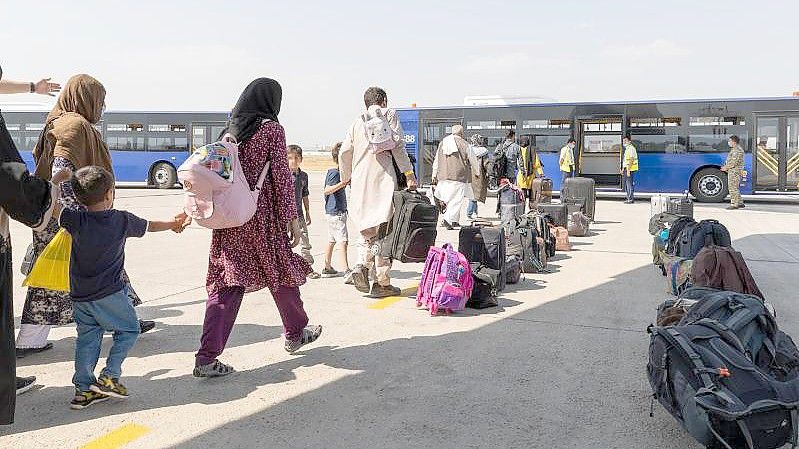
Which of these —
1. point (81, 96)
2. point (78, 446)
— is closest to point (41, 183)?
point (78, 446)

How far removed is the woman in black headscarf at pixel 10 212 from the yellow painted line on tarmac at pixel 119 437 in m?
0.38

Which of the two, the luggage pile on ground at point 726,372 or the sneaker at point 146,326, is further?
the sneaker at point 146,326

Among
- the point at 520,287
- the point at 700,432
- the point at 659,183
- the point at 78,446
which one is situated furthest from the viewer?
the point at 659,183

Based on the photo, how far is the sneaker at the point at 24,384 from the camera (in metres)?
3.65

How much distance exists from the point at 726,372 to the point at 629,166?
15.1 meters

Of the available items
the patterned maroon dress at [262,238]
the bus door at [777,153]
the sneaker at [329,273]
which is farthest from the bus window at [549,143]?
the patterned maroon dress at [262,238]

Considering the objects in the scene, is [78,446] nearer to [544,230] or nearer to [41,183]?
[41,183]

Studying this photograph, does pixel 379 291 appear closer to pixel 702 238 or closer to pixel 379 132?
pixel 379 132

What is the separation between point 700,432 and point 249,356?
2764mm

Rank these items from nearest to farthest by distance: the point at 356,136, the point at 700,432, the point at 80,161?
the point at 700,432, the point at 80,161, the point at 356,136

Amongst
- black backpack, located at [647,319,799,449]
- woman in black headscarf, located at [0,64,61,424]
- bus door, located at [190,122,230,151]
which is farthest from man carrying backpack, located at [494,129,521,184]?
bus door, located at [190,122,230,151]

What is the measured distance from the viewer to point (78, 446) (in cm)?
302

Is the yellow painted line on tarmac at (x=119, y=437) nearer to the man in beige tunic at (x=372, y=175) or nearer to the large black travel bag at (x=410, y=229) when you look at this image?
the large black travel bag at (x=410, y=229)

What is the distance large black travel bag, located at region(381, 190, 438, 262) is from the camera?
5.73 meters
